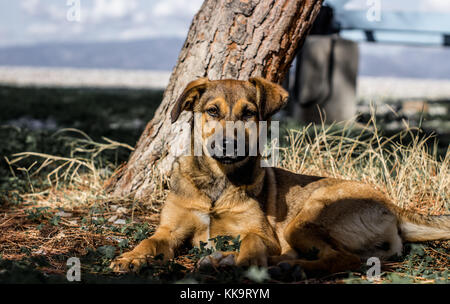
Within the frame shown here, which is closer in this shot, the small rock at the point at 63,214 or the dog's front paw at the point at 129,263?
the dog's front paw at the point at 129,263

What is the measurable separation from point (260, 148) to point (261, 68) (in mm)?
1126

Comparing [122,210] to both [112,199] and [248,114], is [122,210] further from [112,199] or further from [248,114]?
[248,114]

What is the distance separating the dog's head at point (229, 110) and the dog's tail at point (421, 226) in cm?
152

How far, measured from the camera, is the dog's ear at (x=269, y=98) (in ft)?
13.4

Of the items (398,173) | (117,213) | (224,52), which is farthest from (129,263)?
(398,173)

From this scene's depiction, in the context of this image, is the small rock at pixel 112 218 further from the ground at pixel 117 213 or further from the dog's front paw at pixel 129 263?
the dog's front paw at pixel 129 263

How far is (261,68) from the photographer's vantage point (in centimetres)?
488

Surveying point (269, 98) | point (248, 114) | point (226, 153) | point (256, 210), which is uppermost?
point (269, 98)

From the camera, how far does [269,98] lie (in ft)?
13.5

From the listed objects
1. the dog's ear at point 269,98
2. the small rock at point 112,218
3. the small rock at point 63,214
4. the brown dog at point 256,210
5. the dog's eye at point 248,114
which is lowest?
the small rock at point 112,218

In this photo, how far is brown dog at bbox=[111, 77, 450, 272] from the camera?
383cm

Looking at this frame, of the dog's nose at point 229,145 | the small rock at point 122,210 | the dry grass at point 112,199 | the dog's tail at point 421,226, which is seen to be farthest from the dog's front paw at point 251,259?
the small rock at point 122,210

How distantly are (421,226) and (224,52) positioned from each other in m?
2.62
